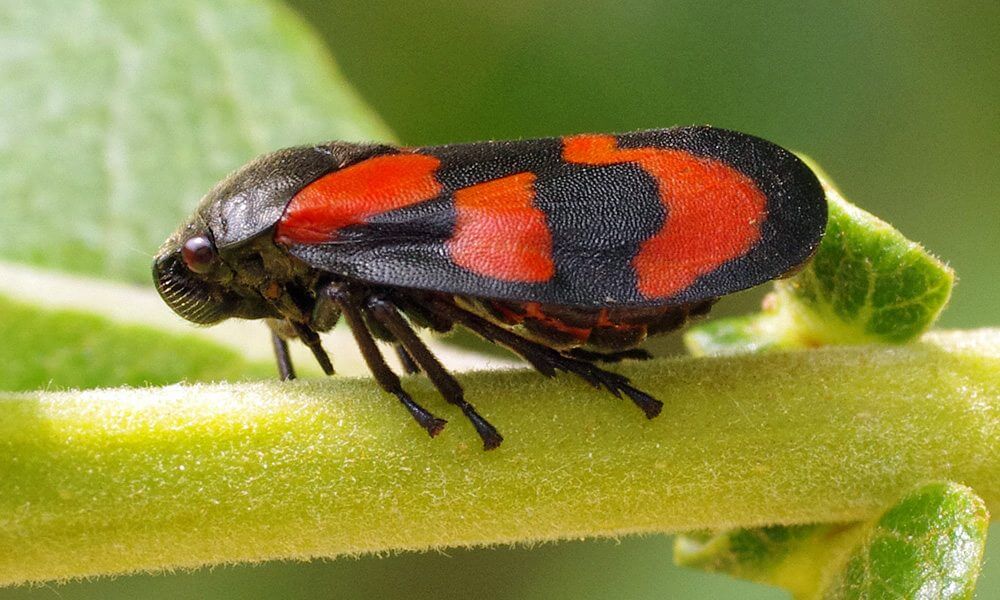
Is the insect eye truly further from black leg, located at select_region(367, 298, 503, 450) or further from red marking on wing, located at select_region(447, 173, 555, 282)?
red marking on wing, located at select_region(447, 173, 555, 282)

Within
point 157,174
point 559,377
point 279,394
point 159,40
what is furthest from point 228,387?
point 159,40

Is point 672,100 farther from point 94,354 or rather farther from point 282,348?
point 94,354

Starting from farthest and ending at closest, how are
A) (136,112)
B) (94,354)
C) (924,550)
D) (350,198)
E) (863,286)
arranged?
(136,112) → (94,354) → (350,198) → (863,286) → (924,550)

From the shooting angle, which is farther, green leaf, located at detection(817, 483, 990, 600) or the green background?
the green background

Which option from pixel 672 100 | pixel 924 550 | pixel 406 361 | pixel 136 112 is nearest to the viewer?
pixel 924 550

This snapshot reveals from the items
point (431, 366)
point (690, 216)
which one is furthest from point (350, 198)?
point (690, 216)

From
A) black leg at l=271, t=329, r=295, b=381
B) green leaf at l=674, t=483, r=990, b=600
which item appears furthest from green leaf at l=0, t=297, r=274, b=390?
green leaf at l=674, t=483, r=990, b=600

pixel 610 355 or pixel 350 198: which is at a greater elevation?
pixel 350 198
